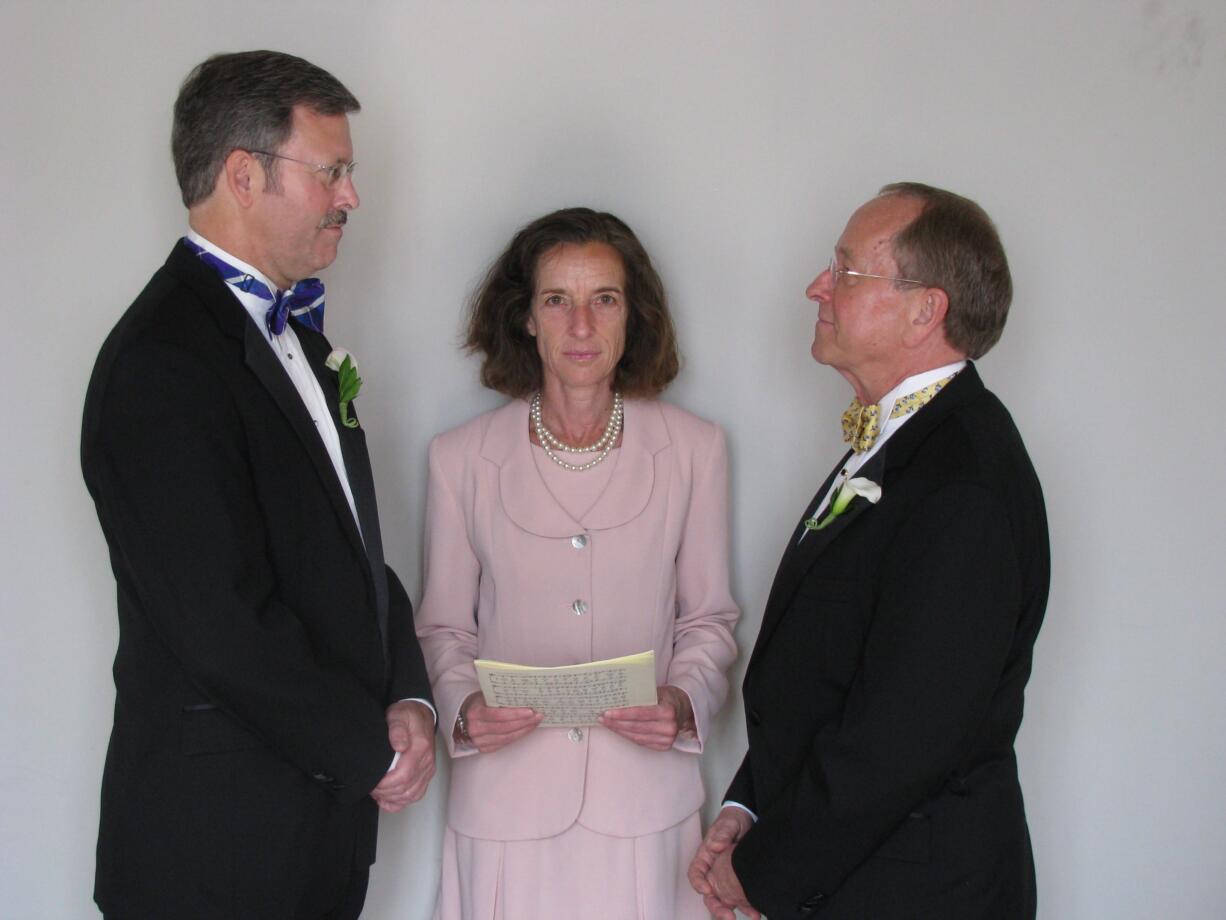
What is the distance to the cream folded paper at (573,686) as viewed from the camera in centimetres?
226

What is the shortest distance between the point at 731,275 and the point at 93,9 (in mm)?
1713

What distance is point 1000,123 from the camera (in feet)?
9.82

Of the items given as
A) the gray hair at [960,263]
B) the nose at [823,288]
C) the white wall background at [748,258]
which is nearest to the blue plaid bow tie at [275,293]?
the white wall background at [748,258]

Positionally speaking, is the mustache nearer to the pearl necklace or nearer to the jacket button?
the pearl necklace

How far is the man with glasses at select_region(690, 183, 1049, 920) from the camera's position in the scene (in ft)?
6.14

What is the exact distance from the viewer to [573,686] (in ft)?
7.56

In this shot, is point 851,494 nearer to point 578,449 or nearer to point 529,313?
point 578,449

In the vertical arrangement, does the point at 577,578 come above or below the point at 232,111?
below

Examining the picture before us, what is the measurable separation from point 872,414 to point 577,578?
840mm

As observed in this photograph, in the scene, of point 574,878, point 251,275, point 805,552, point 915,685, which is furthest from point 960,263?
point 574,878

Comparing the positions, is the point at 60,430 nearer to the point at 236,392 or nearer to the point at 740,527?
the point at 236,392

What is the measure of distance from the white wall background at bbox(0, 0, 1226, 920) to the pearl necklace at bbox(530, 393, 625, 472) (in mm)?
341

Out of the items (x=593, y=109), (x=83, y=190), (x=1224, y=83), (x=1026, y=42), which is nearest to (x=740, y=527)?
(x=593, y=109)

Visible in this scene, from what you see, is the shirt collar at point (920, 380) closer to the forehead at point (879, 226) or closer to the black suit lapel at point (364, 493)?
the forehead at point (879, 226)
